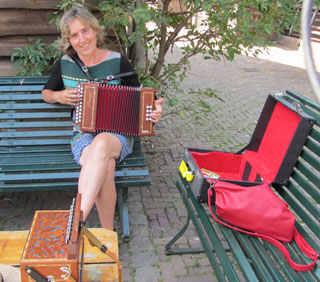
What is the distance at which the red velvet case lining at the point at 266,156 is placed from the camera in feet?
8.16

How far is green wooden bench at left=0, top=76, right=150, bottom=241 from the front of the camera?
2.79 m

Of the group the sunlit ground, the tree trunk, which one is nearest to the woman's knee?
the tree trunk

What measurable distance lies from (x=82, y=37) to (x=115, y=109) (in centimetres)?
65

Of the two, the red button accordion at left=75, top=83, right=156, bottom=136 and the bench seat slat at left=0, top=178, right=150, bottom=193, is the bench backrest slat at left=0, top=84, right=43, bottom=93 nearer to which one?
the red button accordion at left=75, top=83, right=156, bottom=136

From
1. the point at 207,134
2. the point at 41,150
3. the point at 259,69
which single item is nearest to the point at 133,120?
the point at 41,150

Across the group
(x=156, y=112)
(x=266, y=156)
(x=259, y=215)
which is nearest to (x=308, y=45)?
(x=259, y=215)

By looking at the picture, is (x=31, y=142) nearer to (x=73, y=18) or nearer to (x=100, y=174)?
(x=100, y=174)

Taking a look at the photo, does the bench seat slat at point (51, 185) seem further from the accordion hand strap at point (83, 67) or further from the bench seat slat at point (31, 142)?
the accordion hand strap at point (83, 67)

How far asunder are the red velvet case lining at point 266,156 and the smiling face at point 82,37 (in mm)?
1221

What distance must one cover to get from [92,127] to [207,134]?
2601 mm

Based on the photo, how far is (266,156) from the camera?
270 cm

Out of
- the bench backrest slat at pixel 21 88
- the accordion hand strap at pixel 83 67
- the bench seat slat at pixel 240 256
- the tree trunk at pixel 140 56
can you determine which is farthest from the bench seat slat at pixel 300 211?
the bench backrest slat at pixel 21 88

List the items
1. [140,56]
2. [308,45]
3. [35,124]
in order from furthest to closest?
[140,56]
[35,124]
[308,45]

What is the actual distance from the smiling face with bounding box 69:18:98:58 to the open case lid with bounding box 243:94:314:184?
150 centimetres
